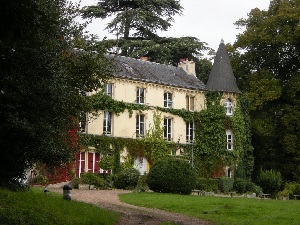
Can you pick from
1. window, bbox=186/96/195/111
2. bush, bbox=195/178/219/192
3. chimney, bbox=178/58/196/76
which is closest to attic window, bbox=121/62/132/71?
window, bbox=186/96/195/111

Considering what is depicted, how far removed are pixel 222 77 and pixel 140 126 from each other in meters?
8.81

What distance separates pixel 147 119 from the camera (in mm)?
42938

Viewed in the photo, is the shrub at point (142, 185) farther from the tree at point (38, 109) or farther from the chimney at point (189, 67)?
the chimney at point (189, 67)

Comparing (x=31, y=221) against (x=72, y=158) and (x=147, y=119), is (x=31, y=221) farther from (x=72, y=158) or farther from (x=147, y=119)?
(x=147, y=119)

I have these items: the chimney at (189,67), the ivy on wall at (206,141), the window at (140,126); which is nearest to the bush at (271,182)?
the ivy on wall at (206,141)

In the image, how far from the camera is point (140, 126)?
42.8 m

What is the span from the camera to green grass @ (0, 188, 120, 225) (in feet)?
41.0

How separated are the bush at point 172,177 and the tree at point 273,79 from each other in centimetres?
1699

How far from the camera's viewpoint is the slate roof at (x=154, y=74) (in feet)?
141

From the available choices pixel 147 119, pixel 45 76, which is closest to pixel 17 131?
pixel 45 76

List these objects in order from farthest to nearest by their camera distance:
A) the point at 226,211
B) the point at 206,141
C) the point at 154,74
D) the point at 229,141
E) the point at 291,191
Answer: the point at 229,141 → the point at 154,74 → the point at 206,141 → the point at 291,191 → the point at 226,211

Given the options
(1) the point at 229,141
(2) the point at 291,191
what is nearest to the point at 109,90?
(1) the point at 229,141

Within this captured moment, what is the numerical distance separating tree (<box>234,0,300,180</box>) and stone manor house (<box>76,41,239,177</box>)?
7.92 feet

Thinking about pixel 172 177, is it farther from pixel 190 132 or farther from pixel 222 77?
pixel 222 77
